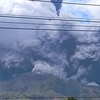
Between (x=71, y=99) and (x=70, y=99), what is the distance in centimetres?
54

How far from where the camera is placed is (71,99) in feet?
286

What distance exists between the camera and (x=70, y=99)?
86.6 meters
